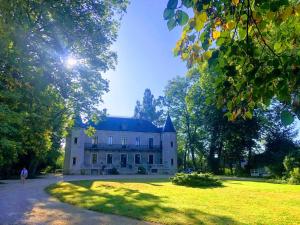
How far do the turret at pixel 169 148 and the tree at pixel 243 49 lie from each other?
4625 centimetres

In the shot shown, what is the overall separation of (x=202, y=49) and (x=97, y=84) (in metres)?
25.0

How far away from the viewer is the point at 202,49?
11.1 feet

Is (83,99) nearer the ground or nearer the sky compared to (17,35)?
nearer the sky

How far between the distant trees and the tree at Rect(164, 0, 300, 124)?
5306 mm

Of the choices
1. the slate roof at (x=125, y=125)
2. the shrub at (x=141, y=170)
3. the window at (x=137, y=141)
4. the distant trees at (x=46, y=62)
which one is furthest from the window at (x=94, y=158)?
the distant trees at (x=46, y=62)

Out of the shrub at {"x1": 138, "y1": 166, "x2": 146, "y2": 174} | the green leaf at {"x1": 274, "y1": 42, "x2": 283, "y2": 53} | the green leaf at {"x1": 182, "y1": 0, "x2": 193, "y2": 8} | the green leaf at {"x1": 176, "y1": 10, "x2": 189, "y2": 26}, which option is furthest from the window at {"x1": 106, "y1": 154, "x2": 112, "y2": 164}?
the green leaf at {"x1": 176, "y1": 10, "x2": 189, "y2": 26}

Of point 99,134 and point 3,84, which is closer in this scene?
point 3,84

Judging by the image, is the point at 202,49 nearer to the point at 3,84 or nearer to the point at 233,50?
the point at 233,50

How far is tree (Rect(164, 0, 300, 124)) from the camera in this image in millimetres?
2770

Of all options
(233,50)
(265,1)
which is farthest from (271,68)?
(265,1)

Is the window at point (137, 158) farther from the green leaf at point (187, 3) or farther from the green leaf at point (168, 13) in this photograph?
the green leaf at point (168, 13)

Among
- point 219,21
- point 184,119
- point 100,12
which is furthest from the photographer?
point 184,119

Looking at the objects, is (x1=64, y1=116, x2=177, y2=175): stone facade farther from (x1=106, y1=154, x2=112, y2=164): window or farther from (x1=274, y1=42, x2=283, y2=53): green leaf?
(x1=274, y1=42, x2=283, y2=53): green leaf

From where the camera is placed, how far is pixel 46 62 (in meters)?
13.4
